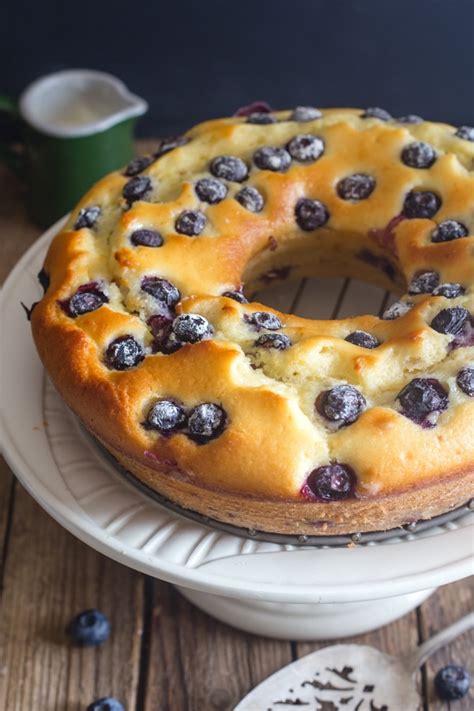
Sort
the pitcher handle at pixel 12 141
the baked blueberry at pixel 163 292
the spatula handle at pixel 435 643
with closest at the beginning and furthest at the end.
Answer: the baked blueberry at pixel 163 292 < the spatula handle at pixel 435 643 < the pitcher handle at pixel 12 141

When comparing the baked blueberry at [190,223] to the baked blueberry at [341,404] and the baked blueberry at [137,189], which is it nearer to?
the baked blueberry at [137,189]

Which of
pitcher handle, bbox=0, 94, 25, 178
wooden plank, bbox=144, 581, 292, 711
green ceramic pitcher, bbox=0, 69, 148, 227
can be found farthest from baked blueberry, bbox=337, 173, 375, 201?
pitcher handle, bbox=0, 94, 25, 178

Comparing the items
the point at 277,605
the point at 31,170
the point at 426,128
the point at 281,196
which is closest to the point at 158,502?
the point at 277,605

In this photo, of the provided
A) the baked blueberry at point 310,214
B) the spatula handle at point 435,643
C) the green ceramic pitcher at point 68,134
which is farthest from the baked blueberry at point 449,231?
the green ceramic pitcher at point 68,134

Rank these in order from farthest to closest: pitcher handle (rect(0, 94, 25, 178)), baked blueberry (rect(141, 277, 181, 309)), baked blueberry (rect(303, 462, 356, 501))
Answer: pitcher handle (rect(0, 94, 25, 178)) < baked blueberry (rect(141, 277, 181, 309)) < baked blueberry (rect(303, 462, 356, 501))

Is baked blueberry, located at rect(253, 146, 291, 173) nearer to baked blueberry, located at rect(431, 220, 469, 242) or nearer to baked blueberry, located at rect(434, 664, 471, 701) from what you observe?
baked blueberry, located at rect(431, 220, 469, 242)

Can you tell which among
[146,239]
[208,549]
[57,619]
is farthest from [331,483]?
[57,619]

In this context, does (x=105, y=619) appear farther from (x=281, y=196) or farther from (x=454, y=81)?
(x=454, y=81)
